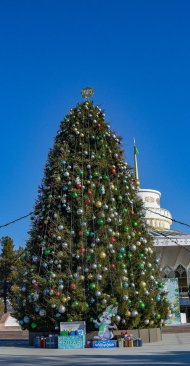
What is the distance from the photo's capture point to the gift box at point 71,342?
41.1 feet

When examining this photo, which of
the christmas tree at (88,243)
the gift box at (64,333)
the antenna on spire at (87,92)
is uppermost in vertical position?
the antenna on spire at (87,92)

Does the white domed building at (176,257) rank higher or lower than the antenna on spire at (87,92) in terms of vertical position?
lower

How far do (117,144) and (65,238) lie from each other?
409 cm

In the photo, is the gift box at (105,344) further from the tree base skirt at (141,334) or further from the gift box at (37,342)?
the gift box at (37,342)

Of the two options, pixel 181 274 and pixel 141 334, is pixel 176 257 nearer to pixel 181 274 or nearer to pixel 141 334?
pixel 181 274

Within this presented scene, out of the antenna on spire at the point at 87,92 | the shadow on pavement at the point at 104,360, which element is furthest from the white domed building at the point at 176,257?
the shadow on pavement at the point at 104,360

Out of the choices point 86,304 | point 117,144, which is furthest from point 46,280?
point 117,144

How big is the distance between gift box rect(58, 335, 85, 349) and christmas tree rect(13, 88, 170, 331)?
22.2 inches

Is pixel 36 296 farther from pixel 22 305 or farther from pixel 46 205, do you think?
pixel 46 205

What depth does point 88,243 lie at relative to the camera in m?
13.7

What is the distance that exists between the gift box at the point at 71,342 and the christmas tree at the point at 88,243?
56 cm

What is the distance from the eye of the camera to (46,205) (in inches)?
568

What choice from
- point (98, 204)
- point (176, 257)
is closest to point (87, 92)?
point (98, 204)

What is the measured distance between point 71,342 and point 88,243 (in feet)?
9.50
